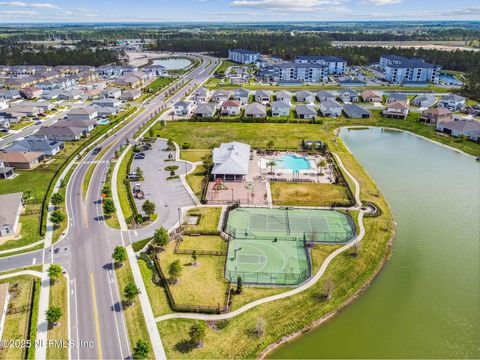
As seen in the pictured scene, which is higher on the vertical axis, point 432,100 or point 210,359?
point 432,100

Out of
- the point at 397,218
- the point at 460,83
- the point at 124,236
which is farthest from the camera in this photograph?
the point at 460,83

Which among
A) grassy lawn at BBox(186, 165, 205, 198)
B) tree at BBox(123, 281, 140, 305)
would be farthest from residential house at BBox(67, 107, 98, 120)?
tree at BBox(123, 281, 140, 305)

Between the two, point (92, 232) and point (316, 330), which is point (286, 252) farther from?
point (92, 232)

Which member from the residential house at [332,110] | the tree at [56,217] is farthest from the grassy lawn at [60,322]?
the residential house at [332,110]

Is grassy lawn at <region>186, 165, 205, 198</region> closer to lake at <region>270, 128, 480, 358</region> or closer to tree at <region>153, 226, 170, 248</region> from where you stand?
tree at <region>153, 226, 170, 248</region>

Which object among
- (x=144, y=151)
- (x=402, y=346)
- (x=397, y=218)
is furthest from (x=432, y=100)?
(x=402, y=346)

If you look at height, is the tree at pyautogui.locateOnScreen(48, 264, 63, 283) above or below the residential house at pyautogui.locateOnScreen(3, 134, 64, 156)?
below
